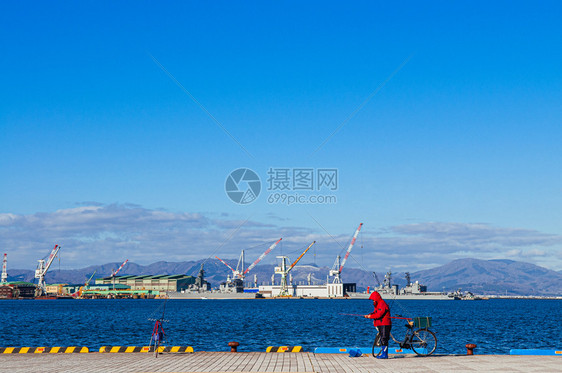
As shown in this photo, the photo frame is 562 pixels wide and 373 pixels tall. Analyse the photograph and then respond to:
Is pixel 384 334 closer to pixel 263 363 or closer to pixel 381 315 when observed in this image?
pixel 381 315

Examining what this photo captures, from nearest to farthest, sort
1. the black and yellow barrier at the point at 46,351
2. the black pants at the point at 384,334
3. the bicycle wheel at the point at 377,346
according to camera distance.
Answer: the black pants at the point at 384,334 < the bicycle wheel at the point at 377,346 < the black and yellow barrier at the point at 46,351

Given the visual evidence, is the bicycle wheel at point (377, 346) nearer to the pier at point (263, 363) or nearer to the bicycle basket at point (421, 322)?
the pier at point (263, 363)

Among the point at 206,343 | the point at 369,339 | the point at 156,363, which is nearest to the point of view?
the point at 156,363

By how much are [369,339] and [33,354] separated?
144 ft

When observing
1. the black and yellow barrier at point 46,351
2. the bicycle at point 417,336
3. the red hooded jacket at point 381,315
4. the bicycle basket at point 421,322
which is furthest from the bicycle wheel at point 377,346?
the black and yellow barrier at point 46,351

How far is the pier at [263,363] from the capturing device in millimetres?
24312

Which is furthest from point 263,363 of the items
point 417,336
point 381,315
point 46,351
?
point 46,351

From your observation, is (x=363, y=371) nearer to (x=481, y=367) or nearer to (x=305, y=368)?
(x=305, y=368)

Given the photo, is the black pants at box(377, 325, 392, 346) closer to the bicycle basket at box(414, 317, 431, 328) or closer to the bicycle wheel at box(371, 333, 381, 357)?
the bicycle wheel at box(371, 333, 381, 357)

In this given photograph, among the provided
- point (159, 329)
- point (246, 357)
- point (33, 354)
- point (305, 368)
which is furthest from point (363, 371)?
point (33, 354)

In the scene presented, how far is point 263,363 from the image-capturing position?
26.7 m

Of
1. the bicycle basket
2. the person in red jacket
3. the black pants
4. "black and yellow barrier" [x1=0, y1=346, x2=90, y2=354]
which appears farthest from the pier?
the bicycle basket

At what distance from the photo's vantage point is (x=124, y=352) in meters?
31.9

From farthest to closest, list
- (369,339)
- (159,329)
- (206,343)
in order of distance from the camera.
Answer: (369,339) → (206,343) → (159,329)
